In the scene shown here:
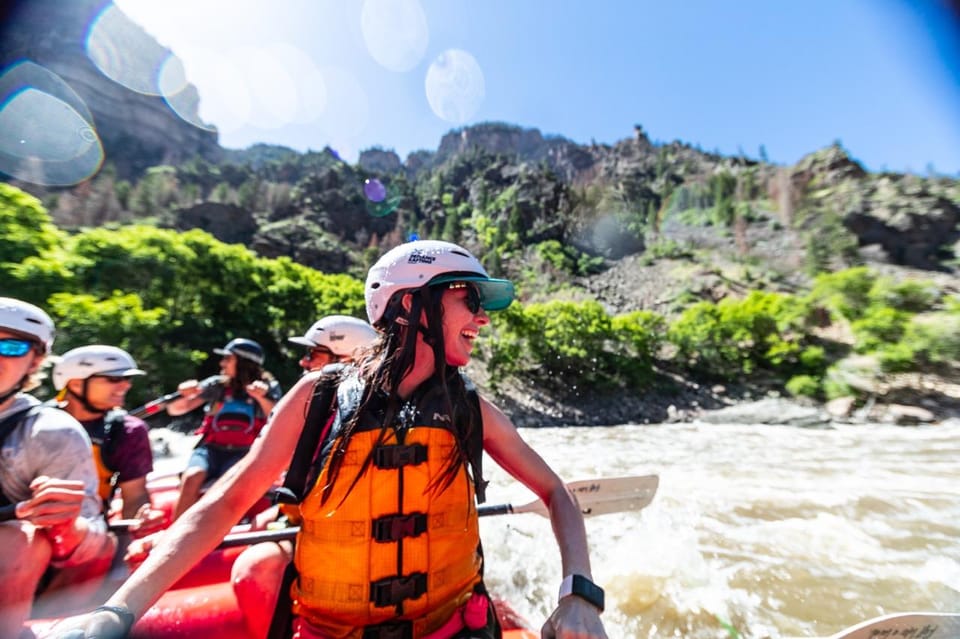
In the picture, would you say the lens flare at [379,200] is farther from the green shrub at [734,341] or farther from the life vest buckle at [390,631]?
the life vest buckle at [390,631]

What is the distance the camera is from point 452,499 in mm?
1418

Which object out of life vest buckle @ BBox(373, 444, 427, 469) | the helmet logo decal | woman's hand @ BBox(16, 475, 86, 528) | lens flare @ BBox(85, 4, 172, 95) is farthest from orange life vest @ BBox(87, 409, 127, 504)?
lens flare @ BBox(85, 4, 172, 95)

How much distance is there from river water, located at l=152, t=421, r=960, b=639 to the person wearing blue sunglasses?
312 cm

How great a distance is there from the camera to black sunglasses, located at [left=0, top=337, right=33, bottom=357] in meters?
1.98

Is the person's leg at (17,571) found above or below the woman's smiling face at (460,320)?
below

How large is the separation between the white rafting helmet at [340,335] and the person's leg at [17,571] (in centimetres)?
244

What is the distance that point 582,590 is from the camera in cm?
121

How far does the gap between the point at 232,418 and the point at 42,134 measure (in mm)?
57366

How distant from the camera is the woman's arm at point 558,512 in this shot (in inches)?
46.3

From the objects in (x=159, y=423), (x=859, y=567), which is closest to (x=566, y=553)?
(x=859, y=567)

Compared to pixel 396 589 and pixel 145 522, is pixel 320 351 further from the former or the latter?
pixel 396 589

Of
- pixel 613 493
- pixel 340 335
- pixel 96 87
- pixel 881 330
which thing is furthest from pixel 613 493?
pixel 96 87

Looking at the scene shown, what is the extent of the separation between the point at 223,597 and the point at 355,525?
1327 mm

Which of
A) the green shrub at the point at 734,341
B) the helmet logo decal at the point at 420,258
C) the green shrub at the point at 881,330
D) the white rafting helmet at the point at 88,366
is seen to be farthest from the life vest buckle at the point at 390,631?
the green shrub at the point at 881,330
